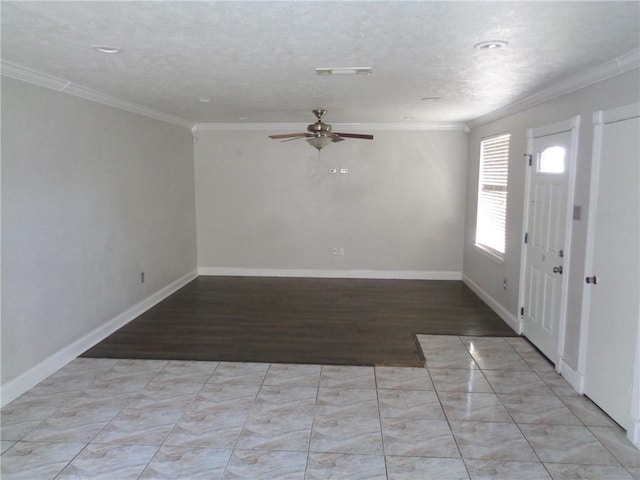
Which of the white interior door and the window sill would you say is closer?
the white interior door

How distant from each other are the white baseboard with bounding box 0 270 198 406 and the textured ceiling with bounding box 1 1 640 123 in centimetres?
238

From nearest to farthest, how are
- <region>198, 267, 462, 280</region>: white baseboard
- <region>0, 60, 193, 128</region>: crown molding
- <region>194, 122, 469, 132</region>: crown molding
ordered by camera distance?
<region>0, 60, 193, 128</region>: crown molding
<region>194, 122, 469, 132</region>: crown molding
<region>198, 267, 462, 280</region>: white baseboard

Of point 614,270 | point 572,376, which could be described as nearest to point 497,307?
point 572,376

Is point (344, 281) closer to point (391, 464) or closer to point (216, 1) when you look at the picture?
point (391, 464)

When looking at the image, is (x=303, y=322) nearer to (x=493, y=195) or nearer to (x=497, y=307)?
(x=497, y=307)

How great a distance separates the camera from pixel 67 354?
13.6 feet

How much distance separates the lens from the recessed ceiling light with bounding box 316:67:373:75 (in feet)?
11.2

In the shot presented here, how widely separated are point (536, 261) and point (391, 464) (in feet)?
9.06

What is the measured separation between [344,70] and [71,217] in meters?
2.80

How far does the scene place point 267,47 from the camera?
285cm

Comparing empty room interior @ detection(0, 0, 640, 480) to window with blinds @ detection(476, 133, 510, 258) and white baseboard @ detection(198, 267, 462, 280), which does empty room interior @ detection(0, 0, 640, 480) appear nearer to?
window with blinds @ detection(476, 133, 510, 258)

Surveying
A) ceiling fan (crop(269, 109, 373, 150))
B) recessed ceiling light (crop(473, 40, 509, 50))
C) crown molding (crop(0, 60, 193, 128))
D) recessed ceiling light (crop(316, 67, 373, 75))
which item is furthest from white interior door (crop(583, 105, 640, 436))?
crown molding (crop(0, 60, 193, 128))

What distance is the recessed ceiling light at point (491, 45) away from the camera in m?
2.72

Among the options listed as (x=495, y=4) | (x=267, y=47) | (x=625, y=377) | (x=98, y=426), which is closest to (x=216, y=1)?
(x=267, y=47)
